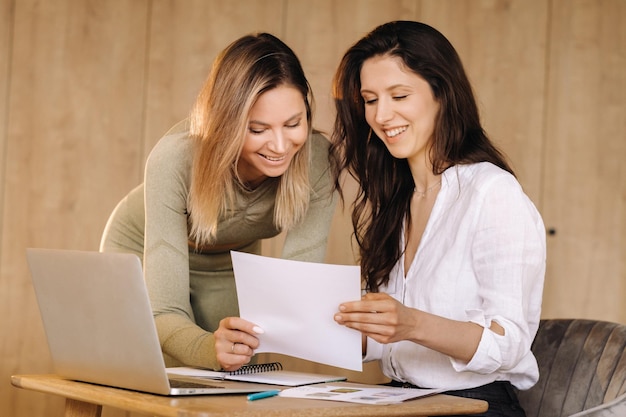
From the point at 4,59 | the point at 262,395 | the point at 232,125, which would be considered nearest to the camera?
the point at 262,395

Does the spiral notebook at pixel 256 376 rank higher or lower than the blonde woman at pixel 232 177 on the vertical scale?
lower

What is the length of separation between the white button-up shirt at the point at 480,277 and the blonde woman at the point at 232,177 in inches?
13.8

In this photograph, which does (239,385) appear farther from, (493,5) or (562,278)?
(493,5)

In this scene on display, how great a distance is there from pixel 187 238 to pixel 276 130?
353mm

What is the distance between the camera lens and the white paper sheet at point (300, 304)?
1689 millimetres

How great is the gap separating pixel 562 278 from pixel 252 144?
203 cm

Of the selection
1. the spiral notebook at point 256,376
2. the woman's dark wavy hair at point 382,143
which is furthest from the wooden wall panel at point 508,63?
the spiral notebook at point 256,376

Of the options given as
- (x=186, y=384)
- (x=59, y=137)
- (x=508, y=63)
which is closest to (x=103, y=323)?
(x=186, y=384)

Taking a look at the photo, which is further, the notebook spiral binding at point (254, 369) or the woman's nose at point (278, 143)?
the woman's nose at point (278, 143)

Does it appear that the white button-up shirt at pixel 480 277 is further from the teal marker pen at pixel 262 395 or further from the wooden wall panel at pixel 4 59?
the wooden wall panel at pixel 4 59

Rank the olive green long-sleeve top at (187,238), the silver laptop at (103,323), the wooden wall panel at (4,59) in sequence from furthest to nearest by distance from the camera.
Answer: the wooden wall panel at (4,59) < the olive green long-sleeve top at (187,238) < the silver laptop at (103,323)

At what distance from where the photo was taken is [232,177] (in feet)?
7.57

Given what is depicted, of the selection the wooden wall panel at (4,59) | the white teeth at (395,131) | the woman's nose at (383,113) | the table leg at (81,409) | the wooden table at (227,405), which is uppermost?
the wooden wall panel at (4,59)

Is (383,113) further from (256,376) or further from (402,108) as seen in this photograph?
(256,376)
